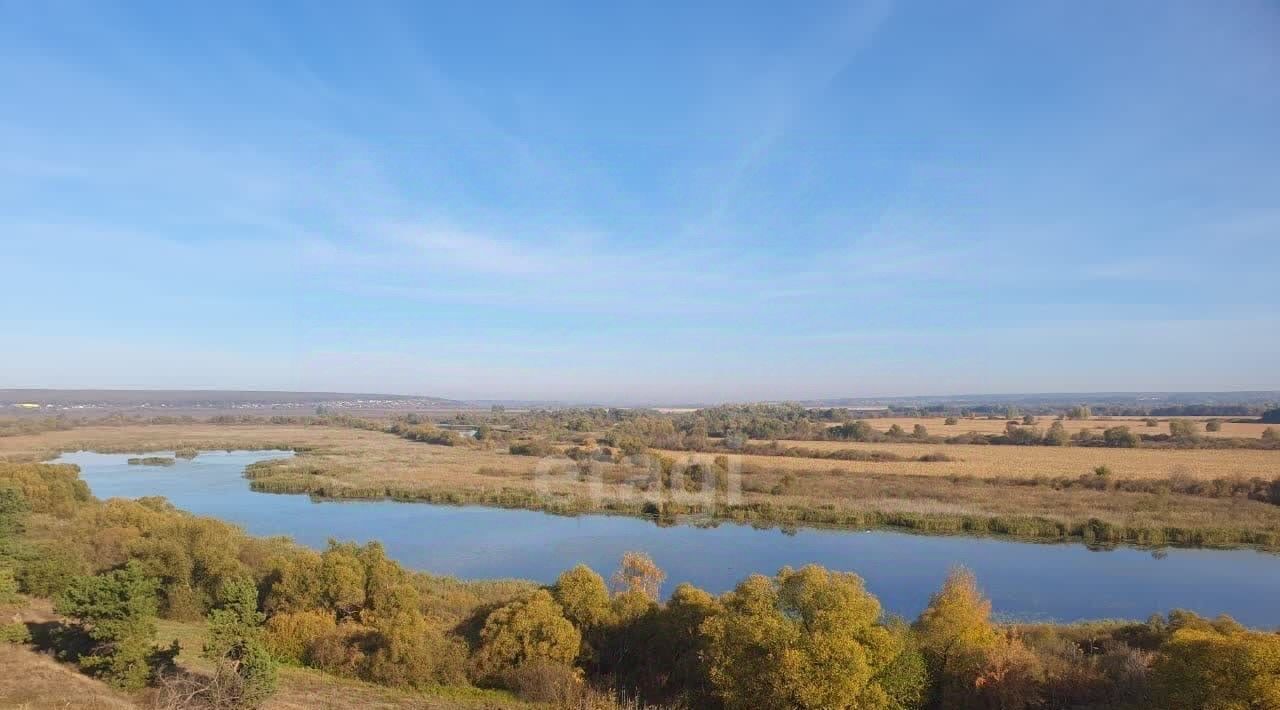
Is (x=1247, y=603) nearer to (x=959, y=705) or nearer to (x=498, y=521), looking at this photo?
(x=959, y=705)

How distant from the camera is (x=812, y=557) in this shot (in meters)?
25.7

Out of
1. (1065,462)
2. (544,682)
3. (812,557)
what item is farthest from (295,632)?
(1065,462)

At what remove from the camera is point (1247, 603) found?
67.6ft

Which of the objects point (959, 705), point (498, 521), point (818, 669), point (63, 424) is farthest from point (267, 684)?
point (63, 424)

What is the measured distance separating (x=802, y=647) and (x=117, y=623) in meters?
10.5

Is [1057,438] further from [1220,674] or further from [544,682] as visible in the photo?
[544,682]

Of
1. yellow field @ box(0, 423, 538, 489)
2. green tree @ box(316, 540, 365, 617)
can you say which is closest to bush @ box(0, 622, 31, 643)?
green tree @ box(316, 540, 365, 617)

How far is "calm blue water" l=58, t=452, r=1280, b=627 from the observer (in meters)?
21.0

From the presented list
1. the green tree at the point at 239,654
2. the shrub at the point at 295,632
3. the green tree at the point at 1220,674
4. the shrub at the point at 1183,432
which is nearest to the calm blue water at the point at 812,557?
the shrub at the point at 295,632

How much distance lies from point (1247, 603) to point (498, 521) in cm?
2766

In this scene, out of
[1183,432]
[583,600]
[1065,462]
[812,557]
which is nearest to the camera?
[583,600]

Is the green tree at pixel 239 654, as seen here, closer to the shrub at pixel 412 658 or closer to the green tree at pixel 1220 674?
the shrub at pixel 412 658

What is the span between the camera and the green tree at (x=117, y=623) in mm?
10758

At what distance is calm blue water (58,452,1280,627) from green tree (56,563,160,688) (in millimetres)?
12489
